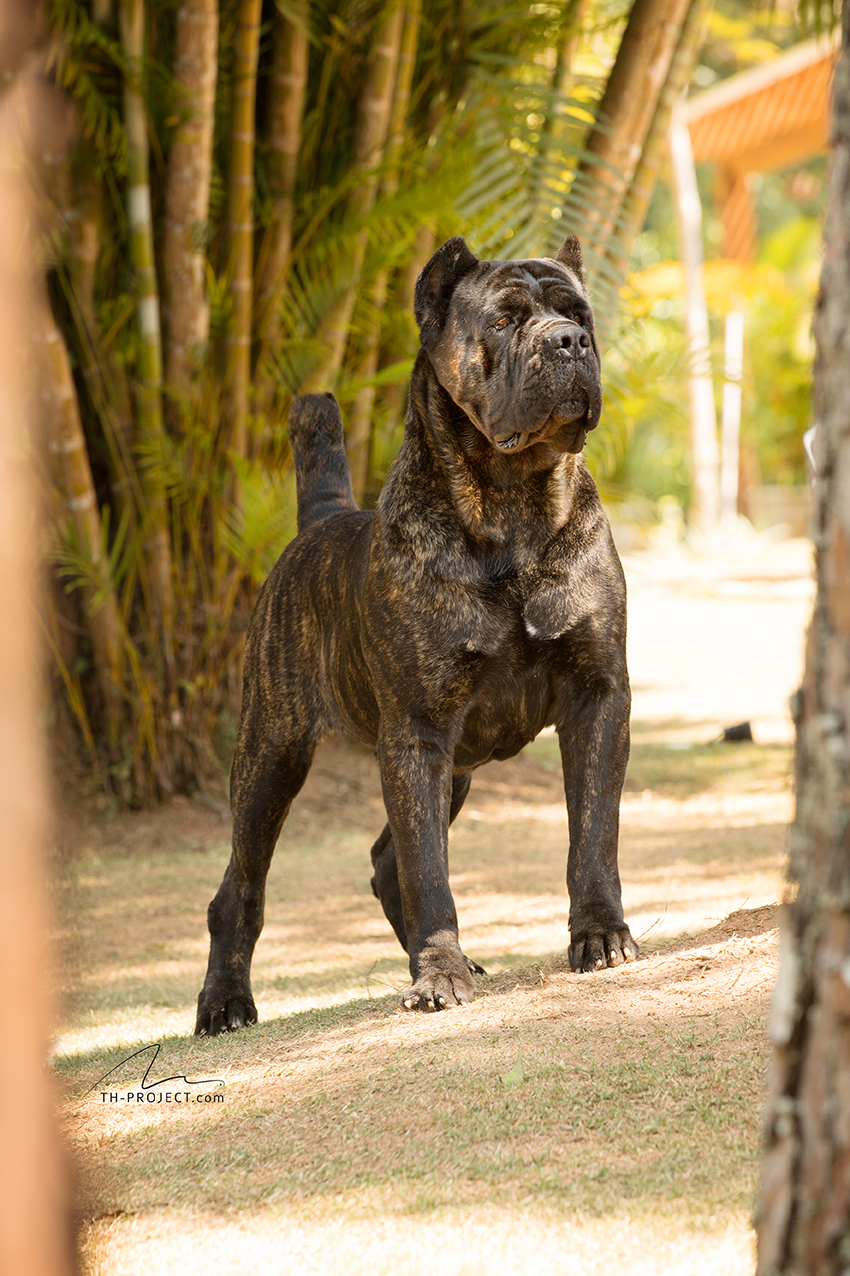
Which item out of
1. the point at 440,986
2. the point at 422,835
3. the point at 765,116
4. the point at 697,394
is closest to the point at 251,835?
the point at 422,835

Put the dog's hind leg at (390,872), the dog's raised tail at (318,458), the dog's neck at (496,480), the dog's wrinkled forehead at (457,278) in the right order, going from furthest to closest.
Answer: the dog's raised tail at (318,458) < the dog's hind leg at (390,872) < the dog's wrinkled forehead at (457,278) < the dog's neck at (496,480)

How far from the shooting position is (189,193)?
612 cm

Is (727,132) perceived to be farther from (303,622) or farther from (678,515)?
(303,622)

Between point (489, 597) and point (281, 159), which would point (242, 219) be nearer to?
point (281, 159)

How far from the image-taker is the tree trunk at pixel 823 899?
4.51ft

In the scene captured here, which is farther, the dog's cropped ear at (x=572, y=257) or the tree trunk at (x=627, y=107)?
the tree trunk at (x=627, y=107)

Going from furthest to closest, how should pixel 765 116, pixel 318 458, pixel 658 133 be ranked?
pixel 765 116
pixel 658 133
pixel 318 458

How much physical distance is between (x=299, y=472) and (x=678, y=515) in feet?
56.6

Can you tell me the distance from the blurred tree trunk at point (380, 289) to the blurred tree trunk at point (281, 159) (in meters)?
0.47

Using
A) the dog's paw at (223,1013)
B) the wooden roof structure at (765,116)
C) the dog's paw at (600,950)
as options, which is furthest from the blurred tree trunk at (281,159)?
the wooden roof structure at (765,116)

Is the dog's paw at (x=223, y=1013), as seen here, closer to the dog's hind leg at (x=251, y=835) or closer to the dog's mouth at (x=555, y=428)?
the dog's hind leg at (x=251, y=835)

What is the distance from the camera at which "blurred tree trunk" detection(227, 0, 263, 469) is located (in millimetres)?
5977

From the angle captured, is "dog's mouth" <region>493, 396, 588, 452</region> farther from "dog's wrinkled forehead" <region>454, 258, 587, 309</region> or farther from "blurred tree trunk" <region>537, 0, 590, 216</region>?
"blurred tree trunk" <region>537, 0, 590, 216</region>

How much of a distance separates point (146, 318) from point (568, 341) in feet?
11.5
